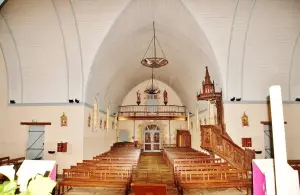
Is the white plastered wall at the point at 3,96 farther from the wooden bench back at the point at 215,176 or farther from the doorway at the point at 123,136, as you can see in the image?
the doorway at the point at 123,136

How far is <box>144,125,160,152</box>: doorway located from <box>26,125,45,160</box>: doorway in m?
13.3

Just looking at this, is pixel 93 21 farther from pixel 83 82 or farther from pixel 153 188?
pixel 153 188

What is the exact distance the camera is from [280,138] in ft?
4.13

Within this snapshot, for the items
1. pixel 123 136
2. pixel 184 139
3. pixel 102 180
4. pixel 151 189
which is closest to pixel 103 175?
pixel 102 180

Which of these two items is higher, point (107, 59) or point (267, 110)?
point (107, 59)

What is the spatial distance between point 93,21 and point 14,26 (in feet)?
11.8

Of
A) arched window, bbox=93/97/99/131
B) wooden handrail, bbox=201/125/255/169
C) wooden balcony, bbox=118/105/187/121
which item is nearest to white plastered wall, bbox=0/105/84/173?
arched window, bbox=93/97/99/131

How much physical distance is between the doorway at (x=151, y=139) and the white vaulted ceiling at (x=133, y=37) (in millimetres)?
12236

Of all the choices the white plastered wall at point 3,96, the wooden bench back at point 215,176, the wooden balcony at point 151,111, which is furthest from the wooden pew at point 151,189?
the wooden balcony at point 151,111

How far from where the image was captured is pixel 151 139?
2359 centimetres

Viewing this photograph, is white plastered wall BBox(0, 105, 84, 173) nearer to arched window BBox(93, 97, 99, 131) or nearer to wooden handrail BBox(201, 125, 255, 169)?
arched window BBox(93, 97, 99, 131)

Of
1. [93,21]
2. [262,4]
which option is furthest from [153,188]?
[262,4]

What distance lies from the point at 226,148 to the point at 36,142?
9119 mm

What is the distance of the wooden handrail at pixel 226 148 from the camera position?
26.1 ft
